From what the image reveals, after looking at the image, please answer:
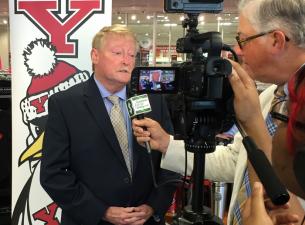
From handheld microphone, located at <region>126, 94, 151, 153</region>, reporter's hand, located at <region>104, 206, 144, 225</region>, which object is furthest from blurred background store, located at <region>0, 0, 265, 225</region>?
handheld microphone, located at <region>126, 94, 151, 153</region>

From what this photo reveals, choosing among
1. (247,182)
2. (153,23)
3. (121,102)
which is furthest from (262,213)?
(153,23)

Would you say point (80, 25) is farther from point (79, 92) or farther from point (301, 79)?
point (301, 79)

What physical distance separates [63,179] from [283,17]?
1.09m

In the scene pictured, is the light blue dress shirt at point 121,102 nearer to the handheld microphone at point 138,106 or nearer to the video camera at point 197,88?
the handheld microphone at point 138,106

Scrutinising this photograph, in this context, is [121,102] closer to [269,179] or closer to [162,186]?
[162,186]

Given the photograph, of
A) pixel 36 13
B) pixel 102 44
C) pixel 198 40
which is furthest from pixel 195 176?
pixel 36 13

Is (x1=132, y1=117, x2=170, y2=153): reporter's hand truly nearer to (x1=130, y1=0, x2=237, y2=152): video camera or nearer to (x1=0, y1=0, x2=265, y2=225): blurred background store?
(x1=130, y1=0, x2=237, y2=152): video camera

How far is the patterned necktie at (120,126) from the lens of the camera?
1721 mm

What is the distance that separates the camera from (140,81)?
1.16 m

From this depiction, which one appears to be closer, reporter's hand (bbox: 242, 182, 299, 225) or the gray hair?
reporter's hand (bbox: 242, 182, 299, 225)

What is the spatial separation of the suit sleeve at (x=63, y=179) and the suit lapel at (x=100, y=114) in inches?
5.2

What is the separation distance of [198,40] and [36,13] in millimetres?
1424

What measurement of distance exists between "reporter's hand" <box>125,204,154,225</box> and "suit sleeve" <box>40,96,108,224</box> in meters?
0.13

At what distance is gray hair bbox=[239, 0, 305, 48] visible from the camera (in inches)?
39.6
